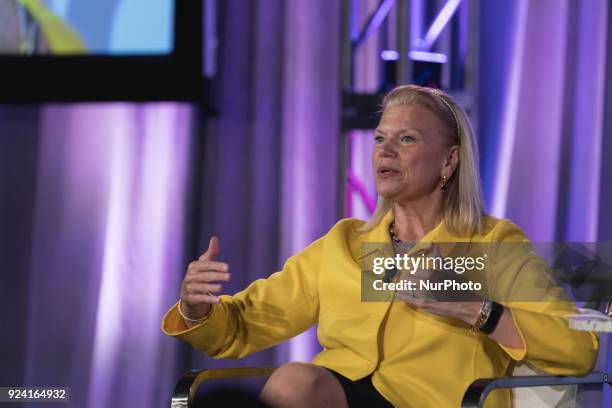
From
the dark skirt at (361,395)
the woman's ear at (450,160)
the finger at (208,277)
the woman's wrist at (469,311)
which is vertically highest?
the woman's ear at (450,160)

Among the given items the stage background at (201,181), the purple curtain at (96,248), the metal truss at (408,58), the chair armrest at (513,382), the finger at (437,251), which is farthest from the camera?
the purple curtain at (96,248)

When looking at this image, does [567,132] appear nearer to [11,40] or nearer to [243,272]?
[243,272]

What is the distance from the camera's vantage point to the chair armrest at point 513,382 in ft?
5.42

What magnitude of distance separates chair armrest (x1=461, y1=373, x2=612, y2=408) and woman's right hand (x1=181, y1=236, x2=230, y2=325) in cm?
55

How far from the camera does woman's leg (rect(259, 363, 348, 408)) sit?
5.76 ft

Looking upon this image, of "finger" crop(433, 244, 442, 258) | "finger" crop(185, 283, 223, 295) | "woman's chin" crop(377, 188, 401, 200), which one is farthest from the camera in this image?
"woman's chin" crop(377, 188, 401, 200)

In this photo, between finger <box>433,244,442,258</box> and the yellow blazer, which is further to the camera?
finger <box>433,244,442,258</box>

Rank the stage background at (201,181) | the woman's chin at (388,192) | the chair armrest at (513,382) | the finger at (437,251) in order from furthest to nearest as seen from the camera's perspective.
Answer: the stage background at (201,181) → the woman's chin at (388,192) → the finger at (437,251) → the chair armrest at (513,382)

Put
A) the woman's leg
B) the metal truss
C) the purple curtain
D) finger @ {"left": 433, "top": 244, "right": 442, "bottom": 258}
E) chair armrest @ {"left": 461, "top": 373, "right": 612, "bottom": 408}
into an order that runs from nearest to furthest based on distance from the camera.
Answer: chair armrest @ {"left": 461, "top": 373, "right": 612, "bottom": 408} → the woman's leg → finger @ {"left": 433, "top": 244, "right": 442, "bottom": 258} → the metal truss → the purple curtain

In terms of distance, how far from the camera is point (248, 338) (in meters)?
2.16

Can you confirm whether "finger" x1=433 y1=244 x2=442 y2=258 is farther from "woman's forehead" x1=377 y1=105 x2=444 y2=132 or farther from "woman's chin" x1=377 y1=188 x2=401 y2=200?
"woman's forehead" x1=377 y1=105 x2=444 y2=132

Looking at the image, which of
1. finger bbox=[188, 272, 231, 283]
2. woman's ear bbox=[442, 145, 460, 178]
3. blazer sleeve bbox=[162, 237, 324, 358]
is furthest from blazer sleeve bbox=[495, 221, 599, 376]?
finger bbox=[188, 272, 231, 283]

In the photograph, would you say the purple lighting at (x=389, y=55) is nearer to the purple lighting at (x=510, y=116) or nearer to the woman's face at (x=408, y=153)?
the purple lighting at (x=510, y=116)

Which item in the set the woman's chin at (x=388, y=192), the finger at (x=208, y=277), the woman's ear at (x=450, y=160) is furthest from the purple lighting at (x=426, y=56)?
the finger at (x=208, y=277)
